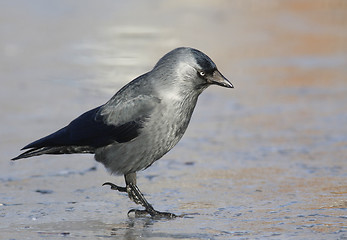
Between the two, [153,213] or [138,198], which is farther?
[138,198]

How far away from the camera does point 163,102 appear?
19.0 feet

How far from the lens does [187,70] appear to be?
582 cm

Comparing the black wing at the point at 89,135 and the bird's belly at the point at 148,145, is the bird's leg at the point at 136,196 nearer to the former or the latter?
the bird's belly at the point at 148,145

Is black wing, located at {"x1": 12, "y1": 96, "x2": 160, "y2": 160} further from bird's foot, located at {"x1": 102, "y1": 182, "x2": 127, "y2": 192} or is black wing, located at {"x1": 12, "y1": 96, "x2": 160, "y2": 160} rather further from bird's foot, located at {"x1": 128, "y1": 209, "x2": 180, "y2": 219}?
bird's foot, located at {"x1": 128, "y1": 209, "x2": 180, "y2": 219}

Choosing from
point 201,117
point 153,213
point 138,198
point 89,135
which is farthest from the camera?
point 201,117

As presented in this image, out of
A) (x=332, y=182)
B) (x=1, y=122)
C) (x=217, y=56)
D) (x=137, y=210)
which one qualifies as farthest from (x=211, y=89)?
(x=137, y=210)

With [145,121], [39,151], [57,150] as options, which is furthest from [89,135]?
[145,121]

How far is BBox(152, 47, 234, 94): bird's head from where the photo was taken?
19.1 ft

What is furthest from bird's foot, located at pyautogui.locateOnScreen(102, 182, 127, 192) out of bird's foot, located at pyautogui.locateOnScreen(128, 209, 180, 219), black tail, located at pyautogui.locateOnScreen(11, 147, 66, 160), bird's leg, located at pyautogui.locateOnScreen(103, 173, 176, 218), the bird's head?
the bird's head

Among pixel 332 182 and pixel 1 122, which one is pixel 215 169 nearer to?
pixel 332 182

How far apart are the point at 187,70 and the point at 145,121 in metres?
0.46

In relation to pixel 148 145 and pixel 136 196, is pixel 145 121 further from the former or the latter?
pixel 136 196

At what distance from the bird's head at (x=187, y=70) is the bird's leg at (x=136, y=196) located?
0.78m

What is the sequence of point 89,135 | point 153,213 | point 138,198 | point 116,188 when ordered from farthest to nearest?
point 116,188 < point 89,135 < point 138,198 < point 153,213
